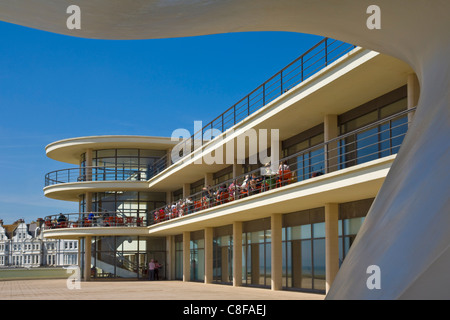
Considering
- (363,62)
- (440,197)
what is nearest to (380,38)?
(440,197)

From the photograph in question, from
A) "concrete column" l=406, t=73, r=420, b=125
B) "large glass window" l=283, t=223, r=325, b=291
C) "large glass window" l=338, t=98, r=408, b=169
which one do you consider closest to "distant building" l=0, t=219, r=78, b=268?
"large glass window" l=283, t=223, r=325, b=291

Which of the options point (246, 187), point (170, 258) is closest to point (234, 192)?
point (246, 187)

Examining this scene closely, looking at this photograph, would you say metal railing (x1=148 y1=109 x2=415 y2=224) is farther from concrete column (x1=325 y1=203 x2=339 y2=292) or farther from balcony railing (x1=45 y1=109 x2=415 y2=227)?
concrete column (x1=325 y1=203 x2=339 y2=292)

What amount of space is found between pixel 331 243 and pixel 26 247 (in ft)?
361

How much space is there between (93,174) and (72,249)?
76.6 meters

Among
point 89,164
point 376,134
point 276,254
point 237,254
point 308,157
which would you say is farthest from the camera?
point 89,164

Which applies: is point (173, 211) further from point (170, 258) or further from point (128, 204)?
point (128, 204)

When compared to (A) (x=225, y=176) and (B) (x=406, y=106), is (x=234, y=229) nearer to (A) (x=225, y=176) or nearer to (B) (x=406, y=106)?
(A) (x=225, y=176)

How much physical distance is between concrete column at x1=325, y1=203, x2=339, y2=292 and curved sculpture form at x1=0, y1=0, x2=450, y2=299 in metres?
12.5

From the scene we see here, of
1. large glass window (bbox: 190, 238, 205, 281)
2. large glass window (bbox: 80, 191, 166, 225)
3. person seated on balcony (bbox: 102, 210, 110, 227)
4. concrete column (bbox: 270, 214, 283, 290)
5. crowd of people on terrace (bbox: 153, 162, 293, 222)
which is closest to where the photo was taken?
crowd of people on terrace (bbox: 153, 162, 293, 222)

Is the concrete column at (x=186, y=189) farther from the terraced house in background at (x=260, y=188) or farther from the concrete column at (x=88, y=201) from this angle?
the concrete column at (x=88, y=201)

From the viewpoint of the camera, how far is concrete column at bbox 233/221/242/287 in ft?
87.0

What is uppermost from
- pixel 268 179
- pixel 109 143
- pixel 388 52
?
pixel 109 143

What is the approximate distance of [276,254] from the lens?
22.7 metres
